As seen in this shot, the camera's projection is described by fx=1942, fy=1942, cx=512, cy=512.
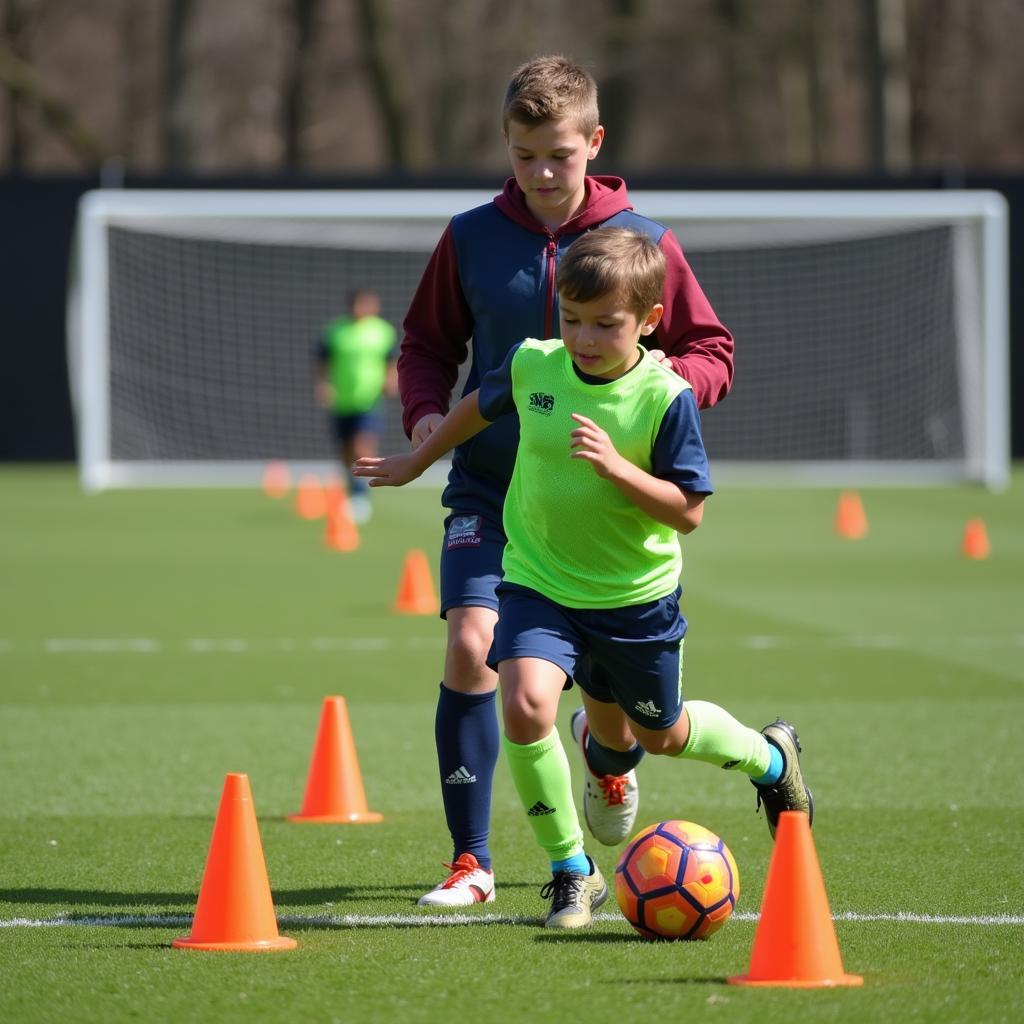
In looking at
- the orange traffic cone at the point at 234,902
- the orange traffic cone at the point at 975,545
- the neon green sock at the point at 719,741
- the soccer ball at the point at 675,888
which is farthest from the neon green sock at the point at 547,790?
the orange traffic cone at the point at 975,545

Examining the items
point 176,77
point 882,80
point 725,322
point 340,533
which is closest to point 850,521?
point 340,533

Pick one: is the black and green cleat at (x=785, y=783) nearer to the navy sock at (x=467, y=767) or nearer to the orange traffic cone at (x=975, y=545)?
the navy sock at (x=467, y=767)

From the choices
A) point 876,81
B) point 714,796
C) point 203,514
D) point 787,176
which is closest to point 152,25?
point 876,81

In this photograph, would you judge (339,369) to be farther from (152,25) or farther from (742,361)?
(152,25)

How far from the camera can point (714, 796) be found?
7.25m

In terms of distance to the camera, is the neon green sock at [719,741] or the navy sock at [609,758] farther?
the navy sock at [609,758]

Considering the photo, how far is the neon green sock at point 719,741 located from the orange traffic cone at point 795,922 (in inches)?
31.5

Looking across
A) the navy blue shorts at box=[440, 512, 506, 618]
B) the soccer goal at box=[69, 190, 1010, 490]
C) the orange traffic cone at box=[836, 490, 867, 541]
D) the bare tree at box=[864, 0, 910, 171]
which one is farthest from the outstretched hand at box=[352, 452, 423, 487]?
the bare tree at box=[864, 0, 910, 171]

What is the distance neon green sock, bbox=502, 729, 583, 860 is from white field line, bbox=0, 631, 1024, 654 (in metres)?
5.93

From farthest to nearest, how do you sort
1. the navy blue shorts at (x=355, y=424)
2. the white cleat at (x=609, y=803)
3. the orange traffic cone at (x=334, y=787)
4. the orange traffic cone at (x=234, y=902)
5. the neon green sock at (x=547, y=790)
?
1. the navy blue shorts at (x=355, y=424)
2. the orange traffic cone at (x=334, y=787)
3. the white cleat at (x=609, y=803)
4. the neon green sock at (x=547, y=790)
5. the orange traffic cone at (x=234, y=902)

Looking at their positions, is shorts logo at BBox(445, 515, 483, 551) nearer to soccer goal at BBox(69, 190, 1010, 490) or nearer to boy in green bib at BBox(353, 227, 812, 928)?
boy in green bib at BBox(353, 227, 812, 928)

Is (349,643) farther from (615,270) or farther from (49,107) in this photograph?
(49,107)

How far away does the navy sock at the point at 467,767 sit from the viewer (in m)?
5.59

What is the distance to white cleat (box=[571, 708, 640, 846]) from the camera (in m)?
5.83
